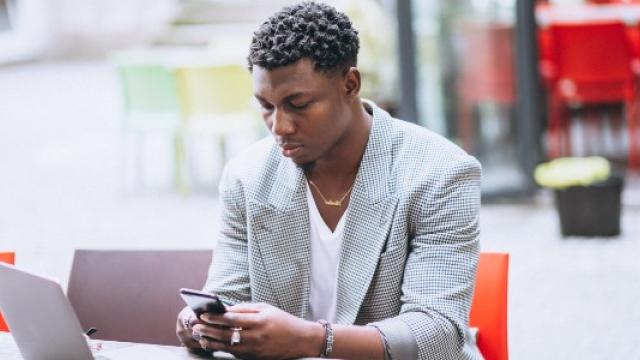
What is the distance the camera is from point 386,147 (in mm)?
2473

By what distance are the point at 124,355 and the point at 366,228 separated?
1.80 ft

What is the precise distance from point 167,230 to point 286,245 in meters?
4.95

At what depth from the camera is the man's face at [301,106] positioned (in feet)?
7.50

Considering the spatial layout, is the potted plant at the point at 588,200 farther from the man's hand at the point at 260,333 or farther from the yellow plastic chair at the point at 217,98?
the man's hand at the point at 260,333

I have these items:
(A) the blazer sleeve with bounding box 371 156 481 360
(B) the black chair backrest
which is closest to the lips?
(A) the blazer sleeve with bounding box 371 156 481 360

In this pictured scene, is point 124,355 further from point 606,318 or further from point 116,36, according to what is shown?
point 116,36

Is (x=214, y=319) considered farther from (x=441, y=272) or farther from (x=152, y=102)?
(x=152, y=102)

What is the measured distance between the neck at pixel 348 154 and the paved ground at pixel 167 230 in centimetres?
214

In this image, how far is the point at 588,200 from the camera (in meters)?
6.50

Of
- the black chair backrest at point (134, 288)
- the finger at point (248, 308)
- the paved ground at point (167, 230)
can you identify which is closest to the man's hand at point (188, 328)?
the finger at point (248, 308)

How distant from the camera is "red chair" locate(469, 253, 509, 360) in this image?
2.68 metres

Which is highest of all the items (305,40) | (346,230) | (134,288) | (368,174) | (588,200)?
(305,40)

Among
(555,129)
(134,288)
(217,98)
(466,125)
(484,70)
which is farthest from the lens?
(555,129)

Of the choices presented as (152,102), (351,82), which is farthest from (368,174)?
(152,102)
